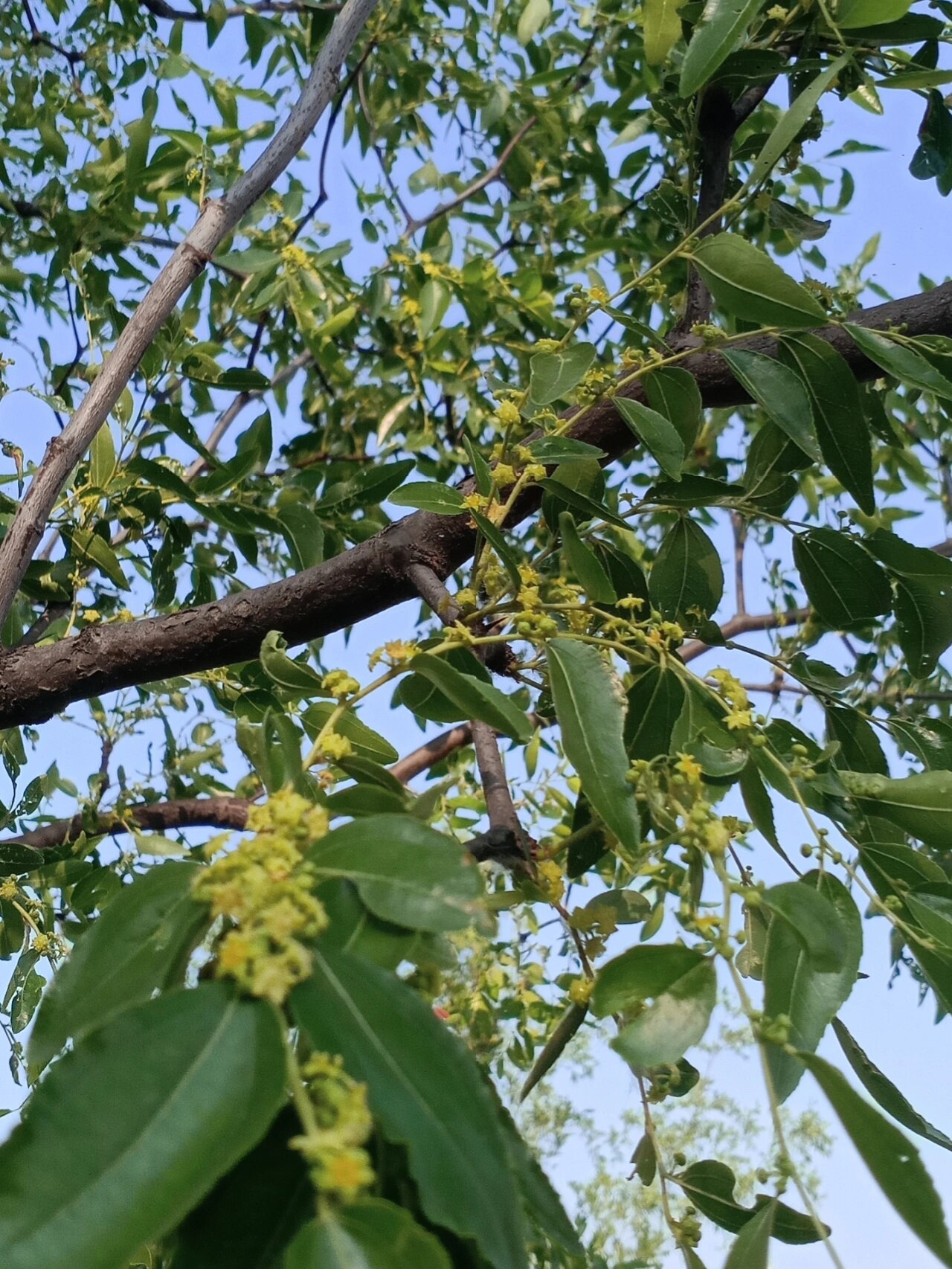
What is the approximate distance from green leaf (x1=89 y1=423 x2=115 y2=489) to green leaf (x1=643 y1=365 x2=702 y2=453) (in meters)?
0.64

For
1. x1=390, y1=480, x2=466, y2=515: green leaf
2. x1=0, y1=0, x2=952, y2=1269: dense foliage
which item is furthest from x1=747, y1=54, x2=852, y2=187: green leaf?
x1=390, y1=480, x2=466, y2=515: green leaf

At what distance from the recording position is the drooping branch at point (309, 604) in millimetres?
871

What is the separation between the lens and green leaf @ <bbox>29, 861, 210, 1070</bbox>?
391 mm

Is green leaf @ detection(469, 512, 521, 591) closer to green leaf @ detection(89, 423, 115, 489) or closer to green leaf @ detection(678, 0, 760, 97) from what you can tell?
green leaf @ detection(678, 0, 760, 97)

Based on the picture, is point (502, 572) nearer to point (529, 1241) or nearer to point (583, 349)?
point (583, 349)

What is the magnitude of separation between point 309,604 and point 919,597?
0.50m

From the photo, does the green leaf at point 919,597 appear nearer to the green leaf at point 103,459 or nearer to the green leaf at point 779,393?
the green leaf at point 779,393

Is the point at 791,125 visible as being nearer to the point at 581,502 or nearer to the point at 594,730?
the point at 581,502

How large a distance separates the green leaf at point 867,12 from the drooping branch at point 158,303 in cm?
47

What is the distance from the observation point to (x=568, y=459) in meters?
0.75

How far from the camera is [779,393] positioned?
2.38 feet

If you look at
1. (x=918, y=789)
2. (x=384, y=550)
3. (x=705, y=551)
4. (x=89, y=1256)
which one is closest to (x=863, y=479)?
(x=705, y=551)

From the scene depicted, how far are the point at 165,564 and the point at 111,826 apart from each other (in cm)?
56

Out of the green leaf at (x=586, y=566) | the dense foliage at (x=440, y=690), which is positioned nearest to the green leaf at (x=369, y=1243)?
the dense foliage at (x=440, y=690)
